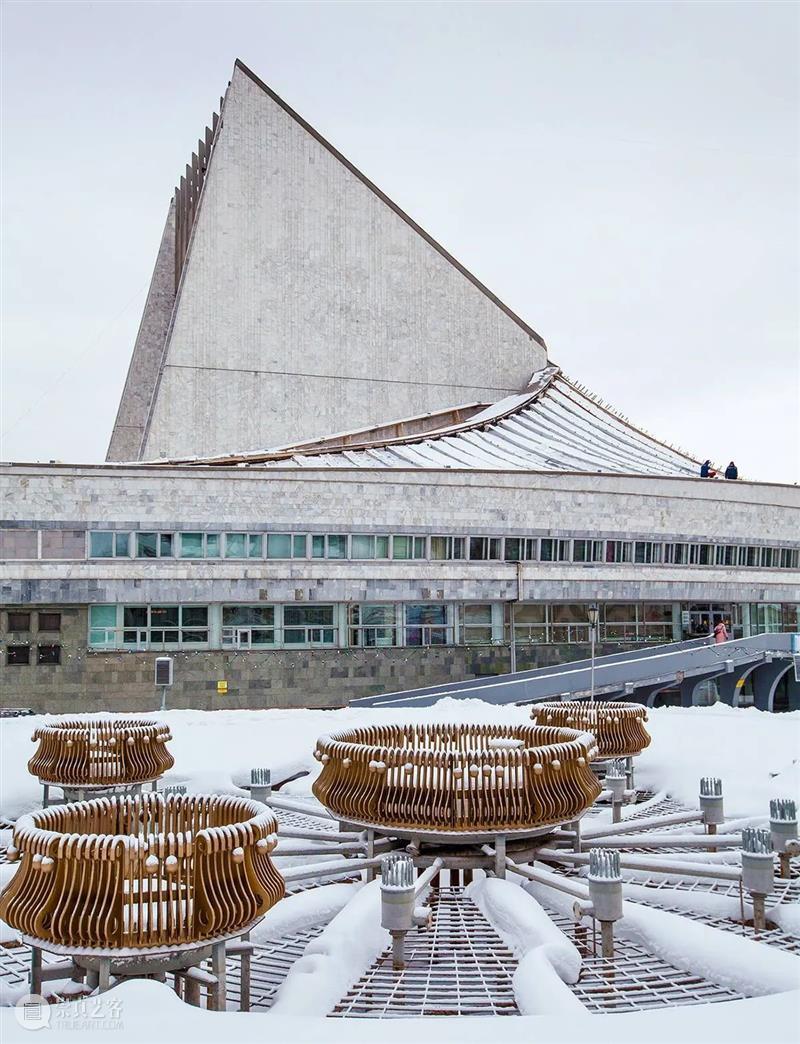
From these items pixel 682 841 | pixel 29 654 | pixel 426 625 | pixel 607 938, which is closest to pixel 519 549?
pixel 426 625

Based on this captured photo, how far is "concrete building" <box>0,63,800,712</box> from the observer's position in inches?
1038

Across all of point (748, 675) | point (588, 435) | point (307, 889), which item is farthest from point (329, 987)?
point (588, 435)

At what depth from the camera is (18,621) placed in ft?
85.4

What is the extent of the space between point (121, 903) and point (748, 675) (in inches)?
1078

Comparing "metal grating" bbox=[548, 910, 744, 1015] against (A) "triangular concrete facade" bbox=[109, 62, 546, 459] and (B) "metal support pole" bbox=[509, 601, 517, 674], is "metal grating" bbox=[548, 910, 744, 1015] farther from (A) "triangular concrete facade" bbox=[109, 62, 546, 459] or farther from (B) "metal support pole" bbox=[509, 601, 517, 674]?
(A) "triangular concrete facade" bbox=[109, 62, 546, 459]

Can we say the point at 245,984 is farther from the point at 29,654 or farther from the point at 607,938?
the point at 29,654

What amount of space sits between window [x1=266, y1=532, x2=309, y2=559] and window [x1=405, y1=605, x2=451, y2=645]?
10.8 ft

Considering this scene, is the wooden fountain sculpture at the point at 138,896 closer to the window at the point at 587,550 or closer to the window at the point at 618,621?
the window at the point at 587,550

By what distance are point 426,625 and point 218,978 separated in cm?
2275

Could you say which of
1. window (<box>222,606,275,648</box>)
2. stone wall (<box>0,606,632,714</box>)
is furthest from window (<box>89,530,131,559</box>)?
window (<box>222,606,275,648</box>)

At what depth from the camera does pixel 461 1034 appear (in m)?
3.96

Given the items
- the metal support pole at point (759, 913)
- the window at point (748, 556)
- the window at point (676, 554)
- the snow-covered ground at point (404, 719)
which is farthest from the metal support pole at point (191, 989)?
the window at point (748, 556)

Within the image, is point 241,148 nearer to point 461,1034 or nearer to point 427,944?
point 427,944

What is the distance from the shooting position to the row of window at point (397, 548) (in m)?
26.7
